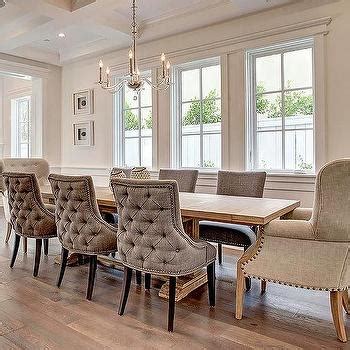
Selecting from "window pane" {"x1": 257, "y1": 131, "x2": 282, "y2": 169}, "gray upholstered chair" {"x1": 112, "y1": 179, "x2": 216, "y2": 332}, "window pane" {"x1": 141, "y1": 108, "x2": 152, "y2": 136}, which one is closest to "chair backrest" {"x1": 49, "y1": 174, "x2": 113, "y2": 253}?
"gray upholstered chair" {"x1": 112, "y1": 179, "x2": 216, "y2": 332}

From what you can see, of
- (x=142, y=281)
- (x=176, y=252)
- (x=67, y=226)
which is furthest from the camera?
(x=142, y=281)

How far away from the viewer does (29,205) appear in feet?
10.4

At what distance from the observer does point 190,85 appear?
5043mm

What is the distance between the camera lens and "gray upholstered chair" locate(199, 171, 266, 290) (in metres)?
2.89

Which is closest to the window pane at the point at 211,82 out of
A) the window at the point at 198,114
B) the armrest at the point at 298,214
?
the window at the point at 198,114

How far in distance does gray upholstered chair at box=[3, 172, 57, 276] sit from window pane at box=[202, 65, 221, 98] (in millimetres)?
2714

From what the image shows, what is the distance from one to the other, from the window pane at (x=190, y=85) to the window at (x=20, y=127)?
14.9 feet

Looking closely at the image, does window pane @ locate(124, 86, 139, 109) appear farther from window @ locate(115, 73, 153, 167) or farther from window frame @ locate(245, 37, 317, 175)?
window frame @ locate(245, 37, 317, 175)

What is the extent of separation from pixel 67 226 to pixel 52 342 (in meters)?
0.96

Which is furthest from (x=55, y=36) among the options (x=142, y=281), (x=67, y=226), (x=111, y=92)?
(x=142, y=281)

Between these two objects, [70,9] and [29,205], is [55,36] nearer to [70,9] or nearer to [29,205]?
[70,9]

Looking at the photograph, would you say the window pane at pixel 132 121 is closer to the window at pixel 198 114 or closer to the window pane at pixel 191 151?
the window at pixel 198 114

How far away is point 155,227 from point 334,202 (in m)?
1.07

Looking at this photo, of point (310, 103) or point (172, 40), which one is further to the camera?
point (172, 40)
